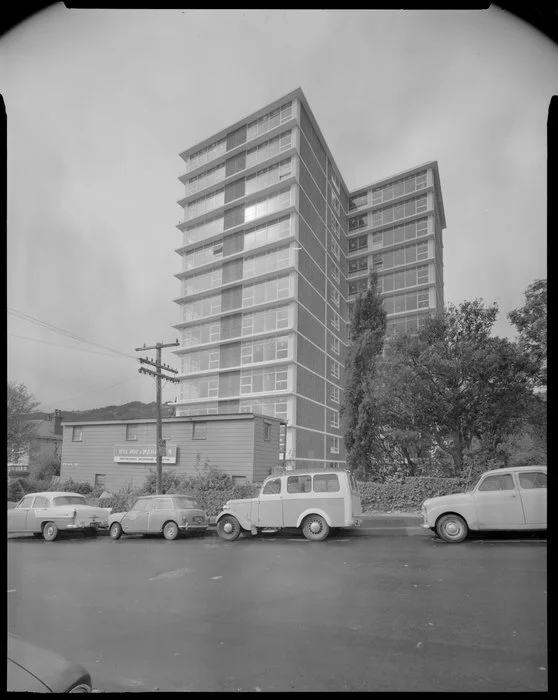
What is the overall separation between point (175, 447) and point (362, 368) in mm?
1271

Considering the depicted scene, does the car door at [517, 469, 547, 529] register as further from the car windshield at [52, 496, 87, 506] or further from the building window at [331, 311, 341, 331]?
the car windshield at [52, 496, 87, 506]

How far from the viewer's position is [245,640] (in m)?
2.10

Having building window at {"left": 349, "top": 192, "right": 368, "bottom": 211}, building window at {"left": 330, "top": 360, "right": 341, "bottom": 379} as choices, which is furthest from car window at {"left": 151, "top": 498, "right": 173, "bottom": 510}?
building window at {"left": 349, "top": 192, "right": 368, "bottom": 211}

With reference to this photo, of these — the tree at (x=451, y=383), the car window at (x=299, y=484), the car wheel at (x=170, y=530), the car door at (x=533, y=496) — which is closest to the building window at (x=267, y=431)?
the car window at (x=299, y=484)

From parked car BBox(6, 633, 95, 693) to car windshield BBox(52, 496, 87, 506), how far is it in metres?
0.99

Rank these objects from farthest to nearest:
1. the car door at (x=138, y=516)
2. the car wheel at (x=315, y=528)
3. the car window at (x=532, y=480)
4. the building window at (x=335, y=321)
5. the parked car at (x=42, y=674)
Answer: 1. the car wheel at (x=315, y=528)
2. the building window at (x=335, y=321)
3. the car door at (x=138, y=516)
4. the car window at (x=532, y=480)
5. the parked car at (x=42, y=674)

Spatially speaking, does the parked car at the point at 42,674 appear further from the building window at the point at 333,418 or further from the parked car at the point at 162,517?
the building window at the point at 333,418

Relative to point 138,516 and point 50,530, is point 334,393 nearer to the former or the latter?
point 138,516

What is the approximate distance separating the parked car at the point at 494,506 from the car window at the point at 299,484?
776mm

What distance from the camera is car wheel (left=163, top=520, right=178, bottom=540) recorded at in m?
2.80

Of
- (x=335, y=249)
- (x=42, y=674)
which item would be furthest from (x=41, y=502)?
(x=335, y=249)

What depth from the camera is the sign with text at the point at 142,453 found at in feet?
9.04

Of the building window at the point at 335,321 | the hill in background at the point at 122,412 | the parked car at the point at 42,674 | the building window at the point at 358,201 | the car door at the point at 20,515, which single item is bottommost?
the parked car at the point at 42,674

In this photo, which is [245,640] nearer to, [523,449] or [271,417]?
[271,417]
